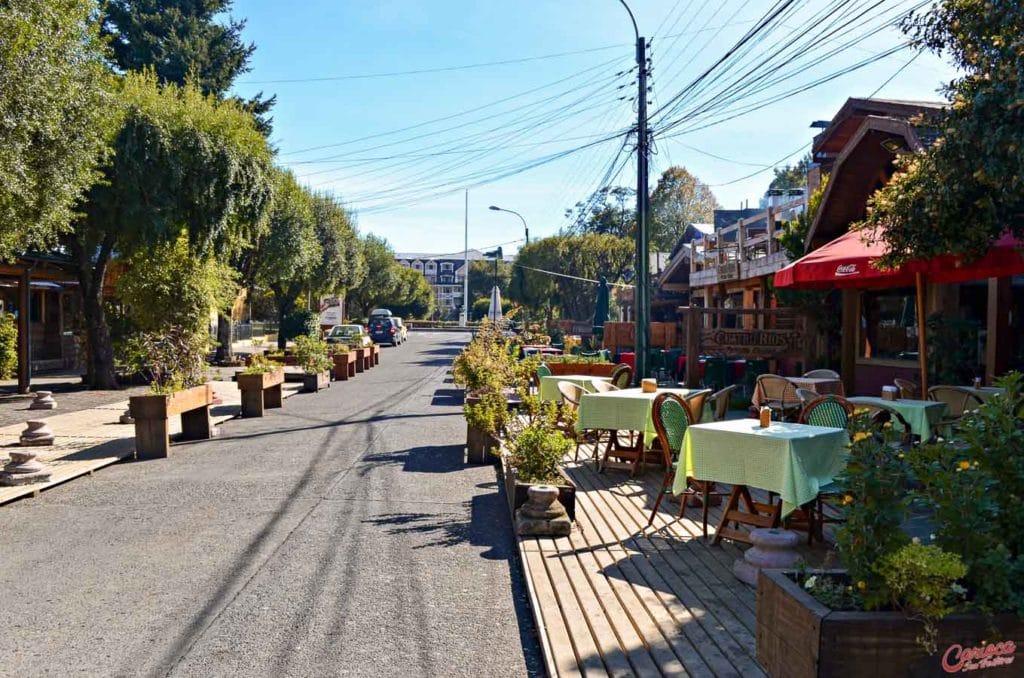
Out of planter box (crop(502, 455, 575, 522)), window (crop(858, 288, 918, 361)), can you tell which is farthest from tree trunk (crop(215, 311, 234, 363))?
planter box (crop(502, 455, 575, 522))

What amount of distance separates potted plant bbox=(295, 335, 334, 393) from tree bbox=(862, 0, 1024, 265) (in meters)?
14.8

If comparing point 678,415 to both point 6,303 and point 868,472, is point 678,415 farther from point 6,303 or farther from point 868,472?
point 6,303

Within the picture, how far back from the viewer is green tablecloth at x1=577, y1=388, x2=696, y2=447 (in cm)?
848

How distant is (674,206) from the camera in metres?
68.9

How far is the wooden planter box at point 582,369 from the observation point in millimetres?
15391

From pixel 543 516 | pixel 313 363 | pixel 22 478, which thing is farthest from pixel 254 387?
pixel 543 516

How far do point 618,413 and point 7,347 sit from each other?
18.7m

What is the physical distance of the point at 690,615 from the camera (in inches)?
179

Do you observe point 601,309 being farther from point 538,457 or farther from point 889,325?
point 538,457

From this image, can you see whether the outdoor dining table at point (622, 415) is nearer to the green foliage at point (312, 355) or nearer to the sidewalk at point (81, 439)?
the sidewalk at point (81, 439)

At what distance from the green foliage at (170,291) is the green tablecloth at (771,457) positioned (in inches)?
420

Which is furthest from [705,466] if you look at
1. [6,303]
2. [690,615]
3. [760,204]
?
[760,204]

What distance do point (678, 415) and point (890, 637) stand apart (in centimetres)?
391

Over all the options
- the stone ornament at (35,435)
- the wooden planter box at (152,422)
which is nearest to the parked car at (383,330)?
the stone ornament at (35,435)
